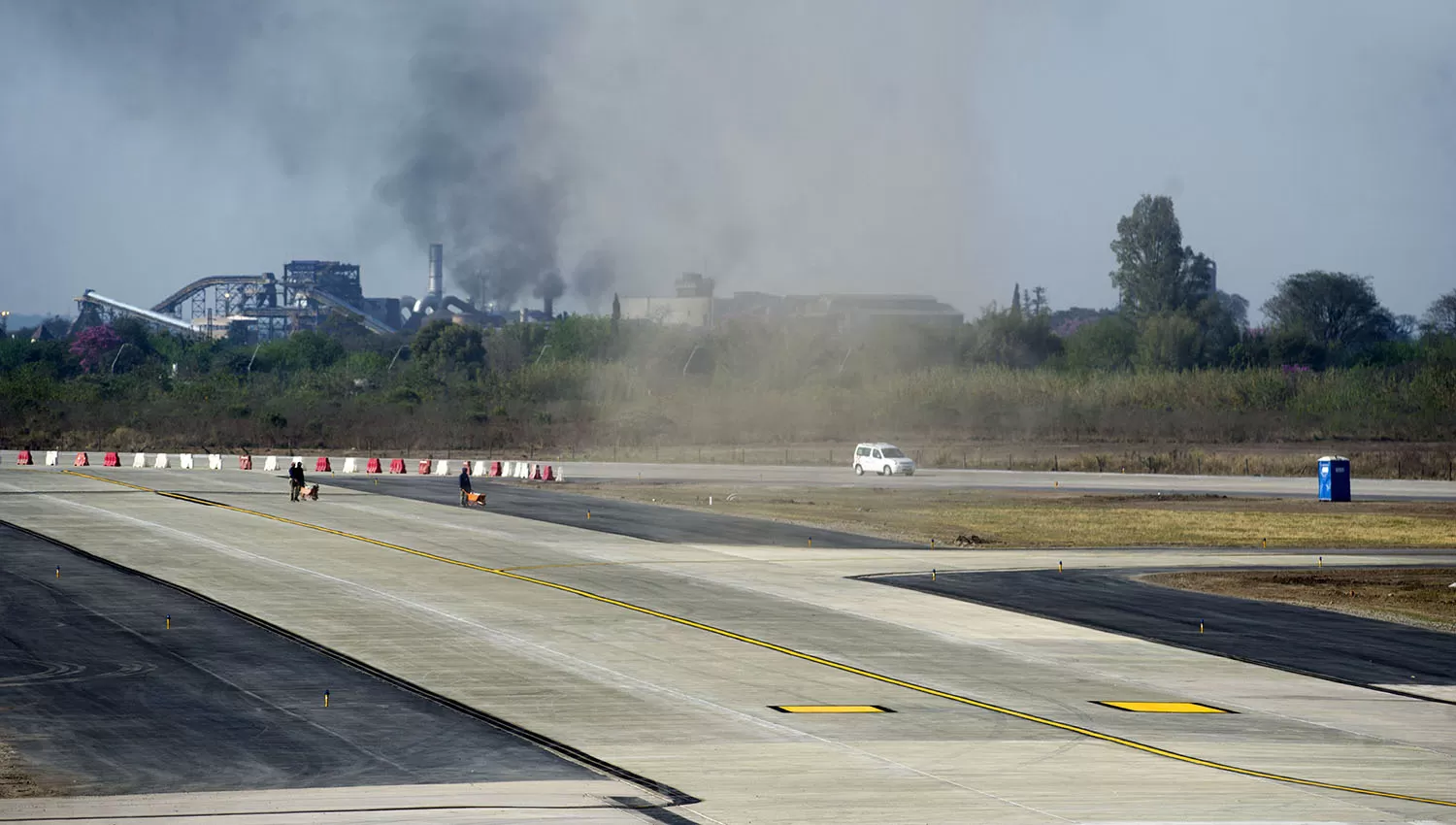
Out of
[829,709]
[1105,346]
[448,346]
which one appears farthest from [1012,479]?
[448,346]

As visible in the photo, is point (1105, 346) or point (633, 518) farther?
point (1105, 346)

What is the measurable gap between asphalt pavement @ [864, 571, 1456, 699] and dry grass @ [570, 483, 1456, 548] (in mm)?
11126

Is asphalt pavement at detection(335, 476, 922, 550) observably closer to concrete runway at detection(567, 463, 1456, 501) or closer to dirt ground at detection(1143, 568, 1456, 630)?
concrete runway at detection(567, 463, 1456, 501)

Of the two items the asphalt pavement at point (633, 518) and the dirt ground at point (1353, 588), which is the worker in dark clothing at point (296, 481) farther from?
the dirt ground at point (1353, 588)

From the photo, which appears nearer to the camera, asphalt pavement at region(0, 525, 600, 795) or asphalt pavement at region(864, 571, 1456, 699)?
asphalt pavement at region(0, 525, 600, 795)

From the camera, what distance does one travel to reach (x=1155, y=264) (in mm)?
177750

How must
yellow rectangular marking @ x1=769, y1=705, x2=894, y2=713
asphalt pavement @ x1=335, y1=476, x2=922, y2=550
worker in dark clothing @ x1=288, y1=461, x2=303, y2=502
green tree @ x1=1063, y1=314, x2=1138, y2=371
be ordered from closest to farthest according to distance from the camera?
yellow rectangular marking @ x1=769, y1=705, x2=894, y2=713 → asphalt pavement @ x1=335, y1=476, x2=922, y2=550 → worker in dark clothing @ x1=288, y1=461, x2=303, y2=502 → green tree @ x1=1063, y1=314, x2=1138, y2=371

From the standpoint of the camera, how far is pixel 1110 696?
2834 centimetres

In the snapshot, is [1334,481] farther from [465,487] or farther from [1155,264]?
[1155,264]

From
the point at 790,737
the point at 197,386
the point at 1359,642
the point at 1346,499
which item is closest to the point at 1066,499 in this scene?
the point at 1346,499

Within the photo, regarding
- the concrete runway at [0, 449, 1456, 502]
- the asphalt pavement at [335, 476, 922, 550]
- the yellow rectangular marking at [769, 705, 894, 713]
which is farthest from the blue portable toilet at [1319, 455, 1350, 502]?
the yellow rectangular marking at [769, 705, 894, 713]

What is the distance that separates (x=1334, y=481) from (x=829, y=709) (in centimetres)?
5140

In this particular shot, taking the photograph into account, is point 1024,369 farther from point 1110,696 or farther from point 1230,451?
point 1110,696

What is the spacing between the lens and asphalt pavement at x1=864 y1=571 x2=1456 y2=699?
31562 millimetres
